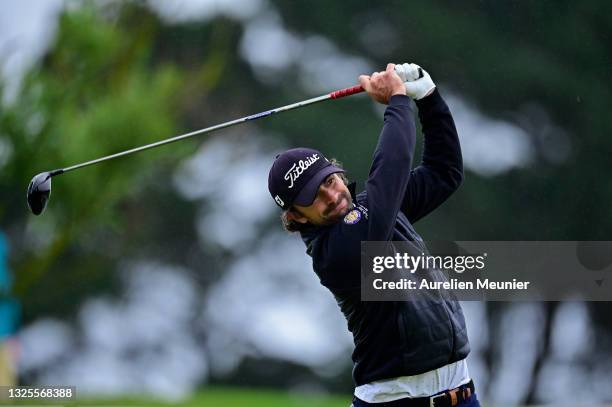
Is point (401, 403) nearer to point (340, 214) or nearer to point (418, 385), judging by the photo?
point (418, 385)

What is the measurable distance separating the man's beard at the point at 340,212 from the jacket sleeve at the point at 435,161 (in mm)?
425

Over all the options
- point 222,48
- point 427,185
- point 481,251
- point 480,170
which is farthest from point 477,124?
point 427,185

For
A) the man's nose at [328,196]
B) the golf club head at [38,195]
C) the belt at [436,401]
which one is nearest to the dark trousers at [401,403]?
the belt at [436,401]

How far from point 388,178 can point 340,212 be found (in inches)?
10.7

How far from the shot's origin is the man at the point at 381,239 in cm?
418

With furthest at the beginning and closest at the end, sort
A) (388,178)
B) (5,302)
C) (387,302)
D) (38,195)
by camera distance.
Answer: (5,302) < (38,195) < (387,302) < (388,178)

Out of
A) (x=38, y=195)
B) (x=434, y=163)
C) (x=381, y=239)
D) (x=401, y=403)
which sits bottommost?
(x=401, y=403)

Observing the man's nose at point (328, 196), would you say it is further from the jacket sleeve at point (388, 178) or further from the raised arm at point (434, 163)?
the raised arm at point (434, 163)

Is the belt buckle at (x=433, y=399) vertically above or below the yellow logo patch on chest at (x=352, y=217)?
below

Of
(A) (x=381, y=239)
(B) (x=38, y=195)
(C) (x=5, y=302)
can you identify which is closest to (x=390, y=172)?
(A) (x=381, y=239)

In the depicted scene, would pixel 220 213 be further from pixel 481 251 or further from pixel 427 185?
pixel 427 185

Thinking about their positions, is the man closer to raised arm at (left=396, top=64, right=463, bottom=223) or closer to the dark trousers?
the dark trousers

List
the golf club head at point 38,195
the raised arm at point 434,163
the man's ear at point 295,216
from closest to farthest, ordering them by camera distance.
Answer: the man's ear at point 295,216 → the raised arm at point 434,163 → the golf club head at point 38,195

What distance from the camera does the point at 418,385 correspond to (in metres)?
4.31
